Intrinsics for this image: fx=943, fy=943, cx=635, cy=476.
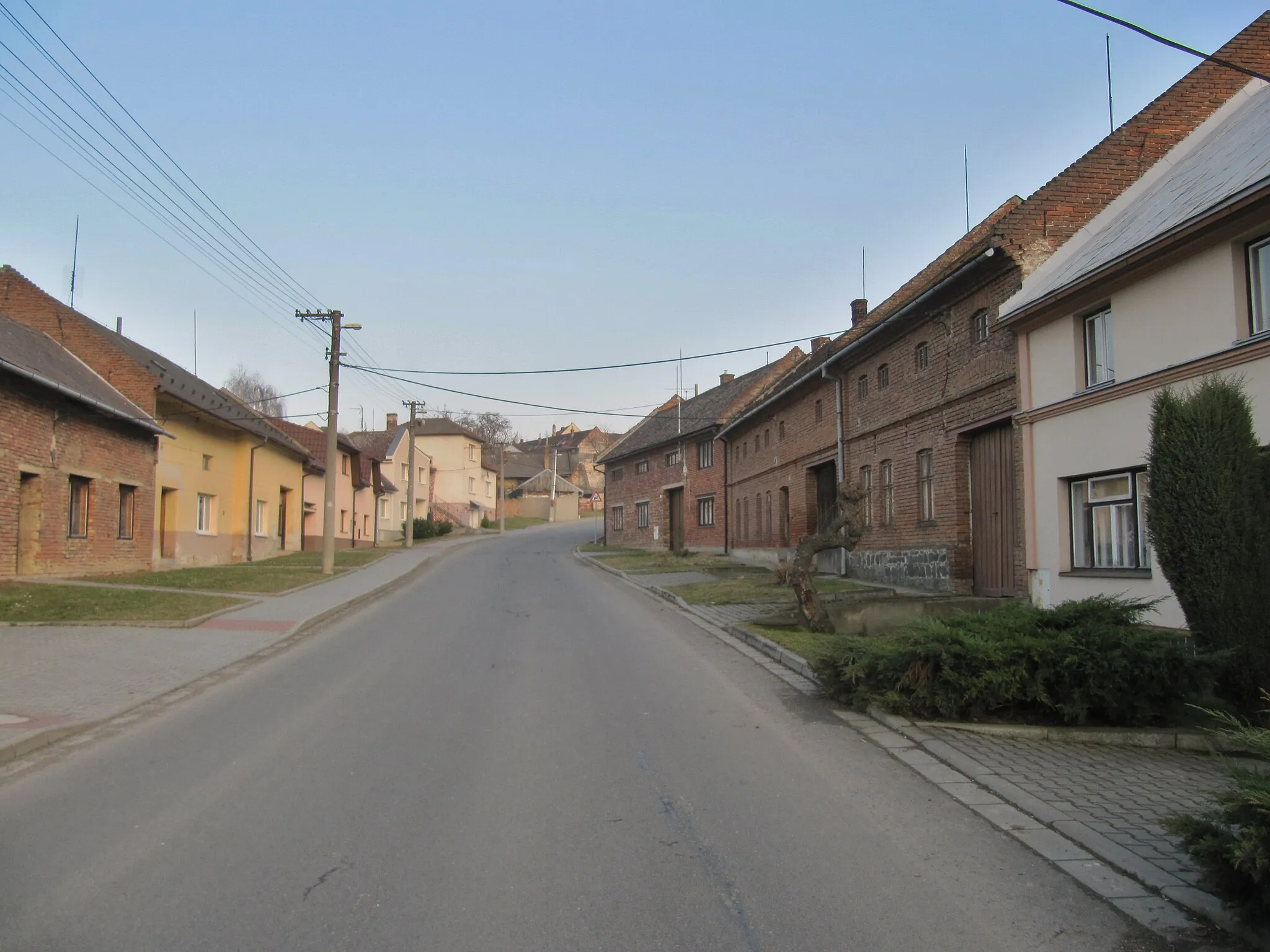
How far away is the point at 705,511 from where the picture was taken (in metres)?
40.1

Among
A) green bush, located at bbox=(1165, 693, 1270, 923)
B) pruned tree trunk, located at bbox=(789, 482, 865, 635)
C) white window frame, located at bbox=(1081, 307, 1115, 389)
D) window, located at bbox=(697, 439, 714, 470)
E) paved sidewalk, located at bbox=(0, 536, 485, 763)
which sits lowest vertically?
paved sidewalk, located at bbox=(0, 536, 485, 763)

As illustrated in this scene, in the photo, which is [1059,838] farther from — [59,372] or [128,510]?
[128,510]

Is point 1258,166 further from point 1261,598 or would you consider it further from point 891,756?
point 891,756

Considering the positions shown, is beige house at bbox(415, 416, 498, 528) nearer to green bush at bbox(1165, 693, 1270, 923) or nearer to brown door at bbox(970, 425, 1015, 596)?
brown door at bbox(970, 425, 1015, 596)

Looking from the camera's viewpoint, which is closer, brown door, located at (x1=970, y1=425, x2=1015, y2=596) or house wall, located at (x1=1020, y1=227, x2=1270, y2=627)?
house wall, located at (x1=1020, y1=227, x2=1270, y2=627)

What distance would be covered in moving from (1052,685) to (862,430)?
1459 cm

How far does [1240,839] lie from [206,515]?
95.5ft

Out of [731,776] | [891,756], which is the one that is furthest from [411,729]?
[891,756]

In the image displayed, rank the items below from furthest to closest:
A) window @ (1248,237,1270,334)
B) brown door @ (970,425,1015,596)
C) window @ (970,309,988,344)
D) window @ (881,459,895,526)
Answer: window @ (881,459,895,526)
window @ (970,309,988,344)
brown door @ (970,425,1015,596)
window @ (1248,237,1270,334)

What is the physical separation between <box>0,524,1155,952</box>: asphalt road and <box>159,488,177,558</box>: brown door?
17.8 m

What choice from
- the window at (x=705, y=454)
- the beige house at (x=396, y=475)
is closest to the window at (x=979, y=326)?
the window at (x=705, y=454)

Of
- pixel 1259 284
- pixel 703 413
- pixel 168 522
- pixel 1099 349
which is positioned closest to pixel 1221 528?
pixel 1259 284

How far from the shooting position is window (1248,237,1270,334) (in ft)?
32.2

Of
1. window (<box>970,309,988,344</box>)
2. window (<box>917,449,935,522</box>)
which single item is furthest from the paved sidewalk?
window (<box>970,309,988,344</box>)
